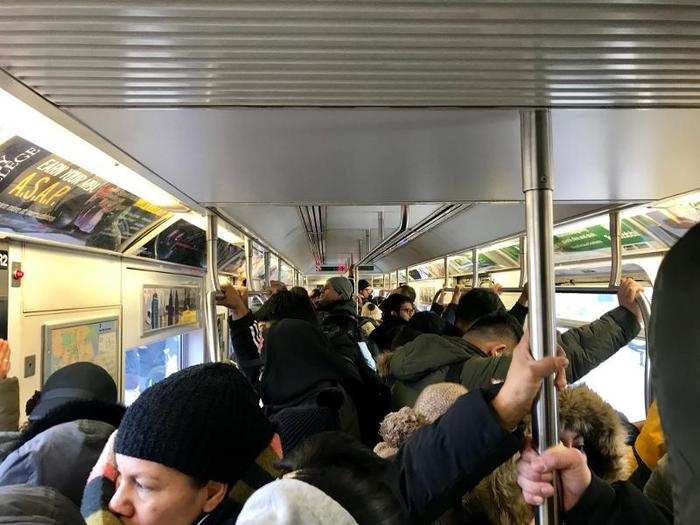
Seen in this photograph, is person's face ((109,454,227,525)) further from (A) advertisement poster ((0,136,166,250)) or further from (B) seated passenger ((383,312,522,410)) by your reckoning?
(A) advertisement poster ((0,136,166,250))

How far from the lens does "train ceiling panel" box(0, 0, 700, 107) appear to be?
959mm

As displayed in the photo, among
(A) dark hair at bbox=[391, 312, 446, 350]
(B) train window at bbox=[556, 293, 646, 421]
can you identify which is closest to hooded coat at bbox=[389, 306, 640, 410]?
(A) dark hair at bbox=[391, 312, 446, 350]

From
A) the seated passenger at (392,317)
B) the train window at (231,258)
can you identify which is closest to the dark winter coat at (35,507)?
the seated passenger at (392,317)

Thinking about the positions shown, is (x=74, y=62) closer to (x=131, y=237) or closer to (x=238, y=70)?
(x=238, y=70)

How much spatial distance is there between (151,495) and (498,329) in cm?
198

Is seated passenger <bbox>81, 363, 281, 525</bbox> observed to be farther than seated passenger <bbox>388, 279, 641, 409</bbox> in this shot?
No

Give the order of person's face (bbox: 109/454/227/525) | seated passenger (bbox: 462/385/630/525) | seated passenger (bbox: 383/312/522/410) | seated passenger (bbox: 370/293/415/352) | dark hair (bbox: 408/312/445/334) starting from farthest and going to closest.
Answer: seated passenger (bbox: 370/293/415/352) < dark hair (bbox: 408/312/445/334) < seated passenger (bbox: 383/312/522/410) < seated passenger (bbox: 462/385/630/525) < person's face (bbox: 109/454/227/525)

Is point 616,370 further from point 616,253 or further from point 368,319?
point 616,253

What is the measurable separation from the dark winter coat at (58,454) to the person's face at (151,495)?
39cm

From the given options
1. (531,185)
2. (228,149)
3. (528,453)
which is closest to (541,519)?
(528,453)

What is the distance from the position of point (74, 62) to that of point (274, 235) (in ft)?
12.7

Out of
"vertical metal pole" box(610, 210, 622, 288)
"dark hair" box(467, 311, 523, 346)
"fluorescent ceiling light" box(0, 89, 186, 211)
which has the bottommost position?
"dark hair" box(467, 311, 523, 346)

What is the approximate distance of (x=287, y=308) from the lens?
3.12m

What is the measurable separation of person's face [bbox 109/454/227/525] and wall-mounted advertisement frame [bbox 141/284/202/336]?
156 inches
